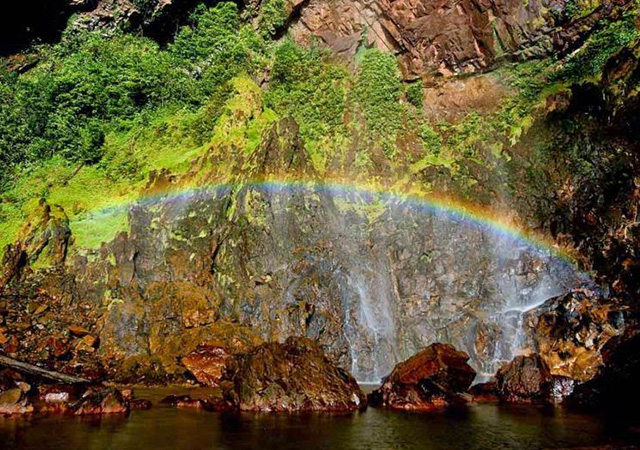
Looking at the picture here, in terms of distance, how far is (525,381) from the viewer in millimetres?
20859

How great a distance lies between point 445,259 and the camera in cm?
3112

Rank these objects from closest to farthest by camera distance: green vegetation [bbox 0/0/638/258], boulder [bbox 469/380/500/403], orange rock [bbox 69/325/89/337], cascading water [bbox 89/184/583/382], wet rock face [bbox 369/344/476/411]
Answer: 1. wet rock face [bbox 369/344/476/411]
2. boulder [bbox 469/380/500/403]
3. orange rock [bbox 69/325/89/337]
4. cascading water [bbox 89/184/583/382]
5. green vegetation [bbox 0/0/638/258]

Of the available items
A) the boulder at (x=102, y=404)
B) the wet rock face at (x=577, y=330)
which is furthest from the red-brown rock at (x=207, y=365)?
the wet rock face at (x=577, y=330)

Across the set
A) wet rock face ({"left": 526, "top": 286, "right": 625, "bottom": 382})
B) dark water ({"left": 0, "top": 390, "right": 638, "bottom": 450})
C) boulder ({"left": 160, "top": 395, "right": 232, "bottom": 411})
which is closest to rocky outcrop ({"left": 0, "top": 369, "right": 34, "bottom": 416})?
dark water ({"left": 0, "top": 390, "right": 638, "bottom": 450})

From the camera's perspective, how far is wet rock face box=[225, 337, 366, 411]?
18359 millimetres

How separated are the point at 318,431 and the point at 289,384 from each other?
423cm

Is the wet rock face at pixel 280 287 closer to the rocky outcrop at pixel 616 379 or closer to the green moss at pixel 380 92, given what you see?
the rocky outcrop at pixel 616 379

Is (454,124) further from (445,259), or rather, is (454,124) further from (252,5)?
(252,5)

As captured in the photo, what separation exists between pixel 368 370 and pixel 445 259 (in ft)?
25.7

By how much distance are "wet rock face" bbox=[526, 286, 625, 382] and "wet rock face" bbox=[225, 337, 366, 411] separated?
9104 millimetres

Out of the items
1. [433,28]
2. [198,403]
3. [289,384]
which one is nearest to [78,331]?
[198,403]

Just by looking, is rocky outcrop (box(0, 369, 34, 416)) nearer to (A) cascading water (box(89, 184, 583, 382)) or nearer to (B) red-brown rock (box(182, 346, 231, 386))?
(B) red-brown rock (box(182, 346, 231, 386))

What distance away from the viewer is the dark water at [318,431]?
42.6ft

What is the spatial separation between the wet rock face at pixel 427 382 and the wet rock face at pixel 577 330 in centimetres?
451
